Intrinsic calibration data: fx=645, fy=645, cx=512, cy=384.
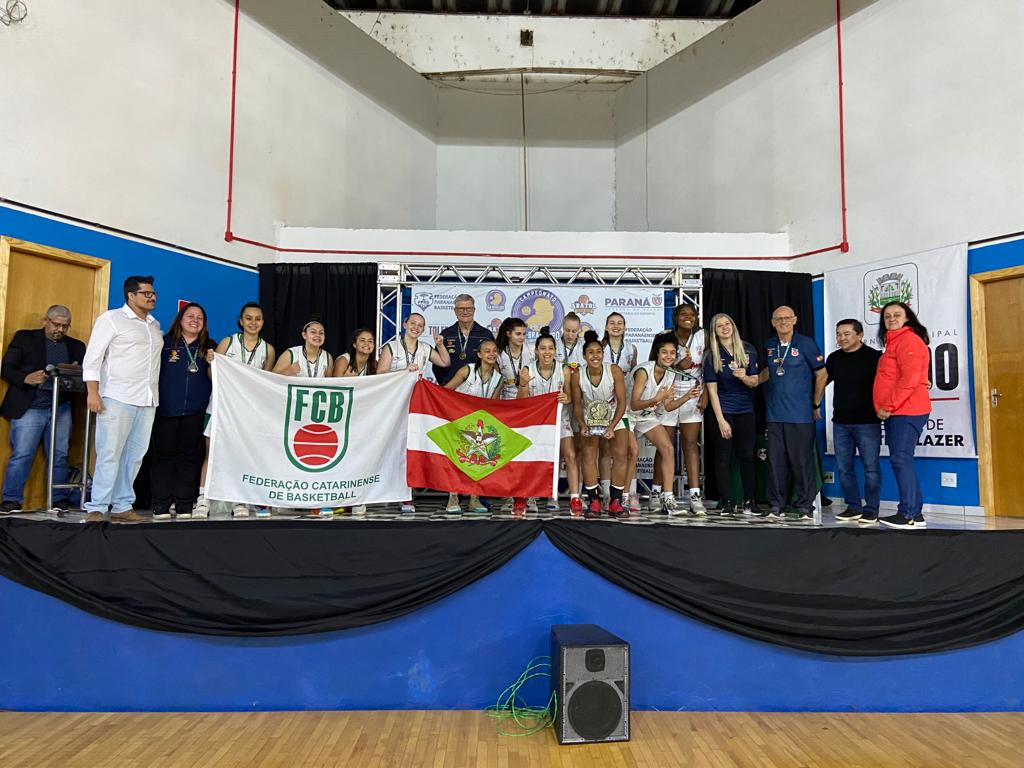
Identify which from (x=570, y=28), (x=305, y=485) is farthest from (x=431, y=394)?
(x=570, y=28)

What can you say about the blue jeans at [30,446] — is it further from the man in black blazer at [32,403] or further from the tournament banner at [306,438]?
the tournament banner at [306,438]

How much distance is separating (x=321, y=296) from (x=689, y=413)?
4138 mm

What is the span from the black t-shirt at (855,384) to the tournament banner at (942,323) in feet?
4.50

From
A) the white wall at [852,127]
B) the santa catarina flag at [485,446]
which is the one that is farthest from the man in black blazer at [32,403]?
the white wall at [852,127]

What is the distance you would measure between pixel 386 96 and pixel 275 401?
20.3ft

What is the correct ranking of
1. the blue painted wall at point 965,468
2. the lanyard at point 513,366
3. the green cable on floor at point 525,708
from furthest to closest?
the blue painted wall at point 965,468, the lanyard at point 513,366, the green cable on floor at point 525,708

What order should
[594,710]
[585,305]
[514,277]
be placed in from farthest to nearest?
→ [514,277]
[585,305]
[594,710]

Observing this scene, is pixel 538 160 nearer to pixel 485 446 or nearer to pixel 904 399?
pixel 485 446

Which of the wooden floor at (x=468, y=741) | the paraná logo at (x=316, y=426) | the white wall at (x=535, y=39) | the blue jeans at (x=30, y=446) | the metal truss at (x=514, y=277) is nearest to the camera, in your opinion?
the wooden floor at (x=468, y=741)

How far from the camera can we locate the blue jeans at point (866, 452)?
4.27 metres

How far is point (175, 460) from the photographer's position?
14.1 ft

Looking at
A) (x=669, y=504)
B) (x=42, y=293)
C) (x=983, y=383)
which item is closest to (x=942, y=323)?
(x=983, y=383)

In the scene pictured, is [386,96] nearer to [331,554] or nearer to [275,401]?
[275,401]

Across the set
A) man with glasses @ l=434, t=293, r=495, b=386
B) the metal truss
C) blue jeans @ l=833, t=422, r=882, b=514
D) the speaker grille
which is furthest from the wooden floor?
the metal truss
